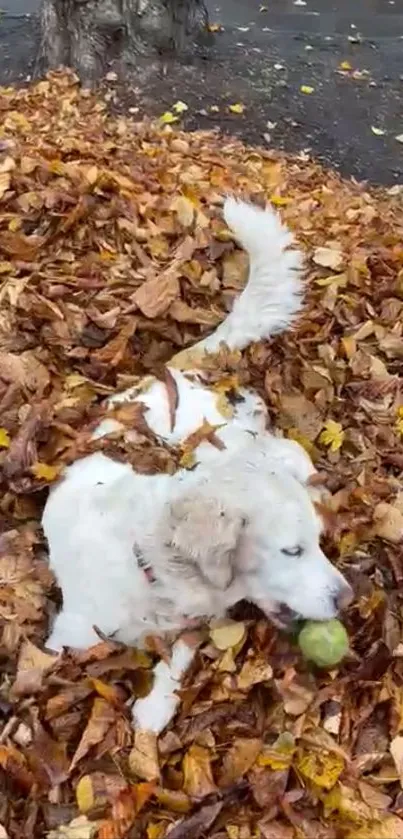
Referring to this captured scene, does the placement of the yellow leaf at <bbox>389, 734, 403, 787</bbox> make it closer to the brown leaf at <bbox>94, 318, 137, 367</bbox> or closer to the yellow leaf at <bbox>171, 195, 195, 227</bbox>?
the brown leaf at <bbox>94, 318, 137, 367</bbox>

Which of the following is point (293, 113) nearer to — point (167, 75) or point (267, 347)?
point (167, 75)

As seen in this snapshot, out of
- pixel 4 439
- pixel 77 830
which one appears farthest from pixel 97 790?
pixel 4 439

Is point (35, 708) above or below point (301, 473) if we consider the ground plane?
below

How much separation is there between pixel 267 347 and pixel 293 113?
10.9ft

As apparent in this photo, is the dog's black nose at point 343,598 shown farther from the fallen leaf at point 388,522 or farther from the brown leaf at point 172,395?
the brown leaf at point 172,395

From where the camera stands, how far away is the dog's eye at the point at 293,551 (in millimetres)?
2715

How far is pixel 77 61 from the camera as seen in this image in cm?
643

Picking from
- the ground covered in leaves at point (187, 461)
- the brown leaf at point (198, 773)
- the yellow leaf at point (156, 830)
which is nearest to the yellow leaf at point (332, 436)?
the ground covered in leaves at point (187, 461)

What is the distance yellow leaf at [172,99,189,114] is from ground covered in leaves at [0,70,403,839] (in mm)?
1237

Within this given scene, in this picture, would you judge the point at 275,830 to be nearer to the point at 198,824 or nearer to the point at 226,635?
the point at 198,824

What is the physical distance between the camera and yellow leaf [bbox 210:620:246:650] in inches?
110

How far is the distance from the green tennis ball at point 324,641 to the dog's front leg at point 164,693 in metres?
0.30

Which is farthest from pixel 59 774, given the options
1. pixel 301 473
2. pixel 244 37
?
pixel 244 37

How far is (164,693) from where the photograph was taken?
2.77 m
